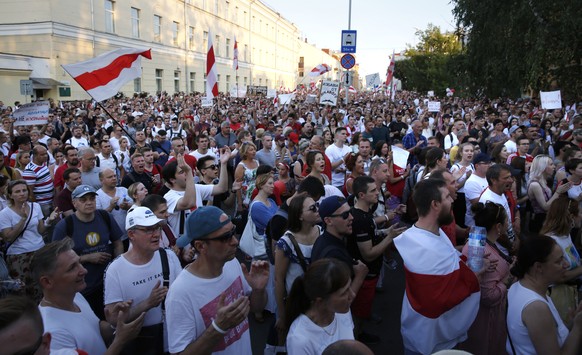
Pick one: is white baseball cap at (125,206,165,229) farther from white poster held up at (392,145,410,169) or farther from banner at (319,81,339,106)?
banner at (319,81,339,106)

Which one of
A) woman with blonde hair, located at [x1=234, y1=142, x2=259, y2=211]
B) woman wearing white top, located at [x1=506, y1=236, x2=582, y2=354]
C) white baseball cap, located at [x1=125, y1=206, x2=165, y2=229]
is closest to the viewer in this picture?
woman wearing white top, located at [x1=506, y1=236, x2=582, y2=354]

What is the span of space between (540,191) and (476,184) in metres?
0.97

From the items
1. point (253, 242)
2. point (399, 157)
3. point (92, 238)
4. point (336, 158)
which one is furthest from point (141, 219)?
point (336, 158)

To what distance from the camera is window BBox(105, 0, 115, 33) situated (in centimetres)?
3169

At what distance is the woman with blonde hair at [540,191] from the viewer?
5750mm

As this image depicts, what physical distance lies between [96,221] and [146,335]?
5.24ft

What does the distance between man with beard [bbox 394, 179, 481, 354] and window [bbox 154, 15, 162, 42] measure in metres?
38.5

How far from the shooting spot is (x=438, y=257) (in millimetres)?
3182

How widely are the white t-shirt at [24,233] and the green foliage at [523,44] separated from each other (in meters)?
16.1

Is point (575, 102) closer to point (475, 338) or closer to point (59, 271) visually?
point (475, 338)

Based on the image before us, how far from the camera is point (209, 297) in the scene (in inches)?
101

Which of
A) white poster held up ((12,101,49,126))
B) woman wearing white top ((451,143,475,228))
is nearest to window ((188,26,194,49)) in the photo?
white poster held up ((12,101,49,126))

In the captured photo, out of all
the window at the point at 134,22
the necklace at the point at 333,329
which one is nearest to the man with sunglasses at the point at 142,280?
the necklace at the point at 333,329

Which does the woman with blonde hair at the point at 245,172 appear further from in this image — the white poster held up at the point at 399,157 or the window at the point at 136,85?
the window at the point at 136,85
